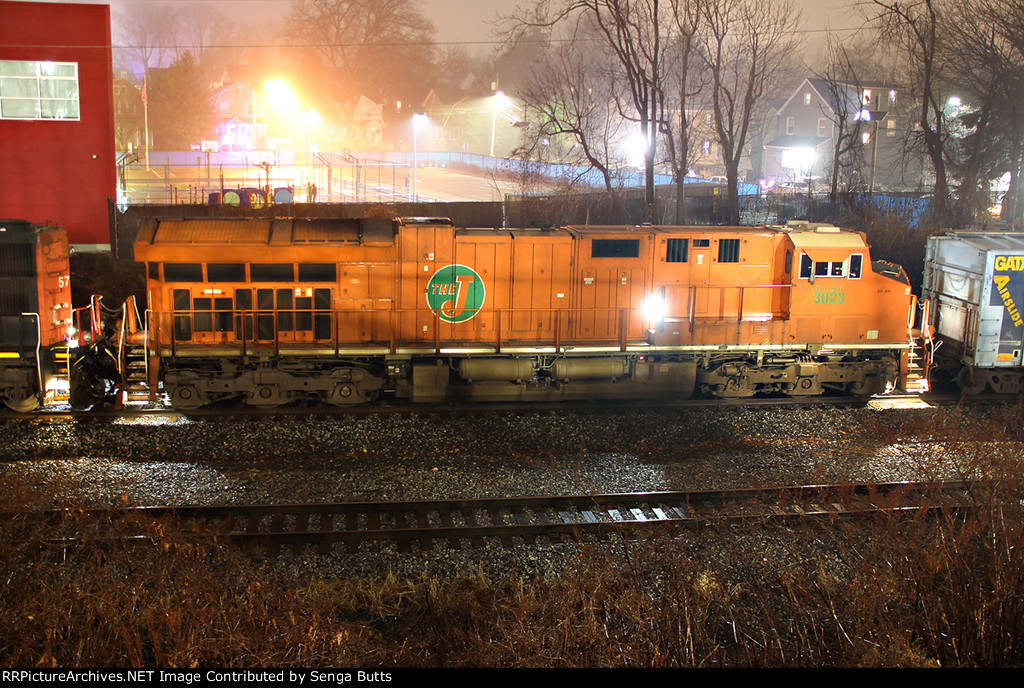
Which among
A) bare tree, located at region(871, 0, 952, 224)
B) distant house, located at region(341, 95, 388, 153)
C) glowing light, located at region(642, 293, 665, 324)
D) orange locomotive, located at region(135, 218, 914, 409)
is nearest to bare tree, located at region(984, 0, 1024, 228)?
bare tree, located at region(871, 0, 952, 224)

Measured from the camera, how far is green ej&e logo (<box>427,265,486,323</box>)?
1453 centimetres

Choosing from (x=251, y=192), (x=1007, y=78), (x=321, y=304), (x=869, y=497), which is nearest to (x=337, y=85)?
(x=251, y=192)

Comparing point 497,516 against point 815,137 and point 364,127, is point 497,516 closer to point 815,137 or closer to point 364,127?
point 364,127

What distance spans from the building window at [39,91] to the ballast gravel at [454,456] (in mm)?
15837

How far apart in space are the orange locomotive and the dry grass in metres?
5.49

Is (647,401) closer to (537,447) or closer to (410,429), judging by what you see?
(537,447)

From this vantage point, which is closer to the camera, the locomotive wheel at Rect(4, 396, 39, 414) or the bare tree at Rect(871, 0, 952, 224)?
the locomotive wheel at Rect(4, 396, 39, 414)

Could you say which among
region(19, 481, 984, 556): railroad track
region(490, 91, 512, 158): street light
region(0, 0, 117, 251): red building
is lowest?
region(19, 481, 984, 556): railroad track

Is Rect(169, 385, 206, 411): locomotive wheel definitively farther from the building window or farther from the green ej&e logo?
the building window

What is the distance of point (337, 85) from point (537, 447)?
75.3m

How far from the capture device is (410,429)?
44.1ft

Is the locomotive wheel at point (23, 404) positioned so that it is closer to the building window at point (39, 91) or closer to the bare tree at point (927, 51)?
the building window at point (39, 91)

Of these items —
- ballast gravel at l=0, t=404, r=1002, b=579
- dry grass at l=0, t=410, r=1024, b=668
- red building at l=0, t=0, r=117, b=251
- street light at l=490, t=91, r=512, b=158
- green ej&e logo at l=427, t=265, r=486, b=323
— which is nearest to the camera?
dry grass at l=0, t=410, r=1024, b=668

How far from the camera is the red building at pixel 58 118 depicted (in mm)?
24766
